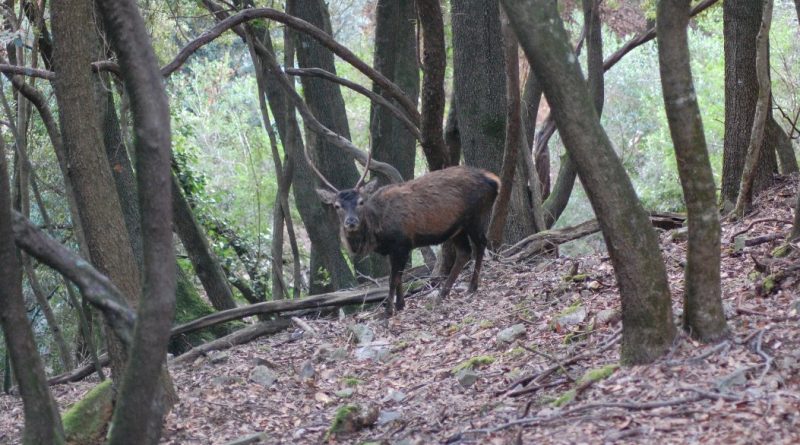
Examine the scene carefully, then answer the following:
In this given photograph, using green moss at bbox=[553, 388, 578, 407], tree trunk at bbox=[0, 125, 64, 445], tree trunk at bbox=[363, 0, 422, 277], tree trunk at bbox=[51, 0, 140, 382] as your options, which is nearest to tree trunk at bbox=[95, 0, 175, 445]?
tree trunk at bbox=[0, 125, 64, 445]

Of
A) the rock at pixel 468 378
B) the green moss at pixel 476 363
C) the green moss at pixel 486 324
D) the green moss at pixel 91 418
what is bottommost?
the rock at pixel 468 378

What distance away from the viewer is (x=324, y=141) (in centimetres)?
1296

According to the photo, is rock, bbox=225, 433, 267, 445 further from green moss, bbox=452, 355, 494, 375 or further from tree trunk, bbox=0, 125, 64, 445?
tree trunk, bbox=0, 125, 64, 445

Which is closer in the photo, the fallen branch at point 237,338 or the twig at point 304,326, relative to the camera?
the fallen branch at point 237,338

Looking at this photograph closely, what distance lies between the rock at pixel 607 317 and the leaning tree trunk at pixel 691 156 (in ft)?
4.64

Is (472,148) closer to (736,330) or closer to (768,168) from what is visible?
(768,168)

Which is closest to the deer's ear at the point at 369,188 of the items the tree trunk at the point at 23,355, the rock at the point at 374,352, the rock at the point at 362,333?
the rock at the point at 362,333

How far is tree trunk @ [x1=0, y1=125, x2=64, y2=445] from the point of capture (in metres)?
4.66

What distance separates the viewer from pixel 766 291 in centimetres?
655

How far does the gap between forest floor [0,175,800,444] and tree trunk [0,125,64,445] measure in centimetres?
216

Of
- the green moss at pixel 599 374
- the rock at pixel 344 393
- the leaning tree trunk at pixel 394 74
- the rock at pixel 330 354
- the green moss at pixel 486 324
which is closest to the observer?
the green moss at pixel 599 374

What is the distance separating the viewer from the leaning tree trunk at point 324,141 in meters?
13.1

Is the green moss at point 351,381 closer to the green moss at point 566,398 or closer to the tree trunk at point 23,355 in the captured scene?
the green moss at point 566,398

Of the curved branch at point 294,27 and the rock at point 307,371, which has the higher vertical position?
the curved branch at point 294,27
